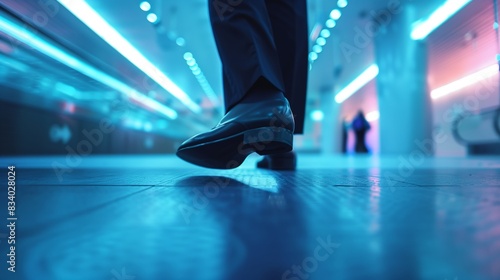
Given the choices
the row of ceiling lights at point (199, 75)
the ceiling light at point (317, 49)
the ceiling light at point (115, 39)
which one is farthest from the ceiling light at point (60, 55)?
the ceiling light at point (317, 49)

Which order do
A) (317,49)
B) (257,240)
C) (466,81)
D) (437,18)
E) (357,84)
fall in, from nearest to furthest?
1. (257,240)
2. (437,18)
3. (317,49)
4. (466,81)
5. (357,84)

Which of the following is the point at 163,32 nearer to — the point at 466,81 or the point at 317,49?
the point at 317,49

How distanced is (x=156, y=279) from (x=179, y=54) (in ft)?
22.3

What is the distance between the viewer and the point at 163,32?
4883mm

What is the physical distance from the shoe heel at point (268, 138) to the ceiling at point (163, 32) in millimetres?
2241

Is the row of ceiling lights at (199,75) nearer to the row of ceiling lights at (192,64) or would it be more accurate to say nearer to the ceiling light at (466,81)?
the row of ceiling lights at (192,64)

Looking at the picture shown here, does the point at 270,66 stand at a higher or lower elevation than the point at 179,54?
lower

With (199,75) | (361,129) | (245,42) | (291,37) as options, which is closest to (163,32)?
(199,75)

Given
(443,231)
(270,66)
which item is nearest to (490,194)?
(443,231)

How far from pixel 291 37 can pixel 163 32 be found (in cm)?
463

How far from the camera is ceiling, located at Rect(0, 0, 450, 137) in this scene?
3808 mm

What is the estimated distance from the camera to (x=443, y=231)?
0.89 ft

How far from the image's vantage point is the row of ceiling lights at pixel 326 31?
14.7 ft

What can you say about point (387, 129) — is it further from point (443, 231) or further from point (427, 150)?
point (443, 231)
